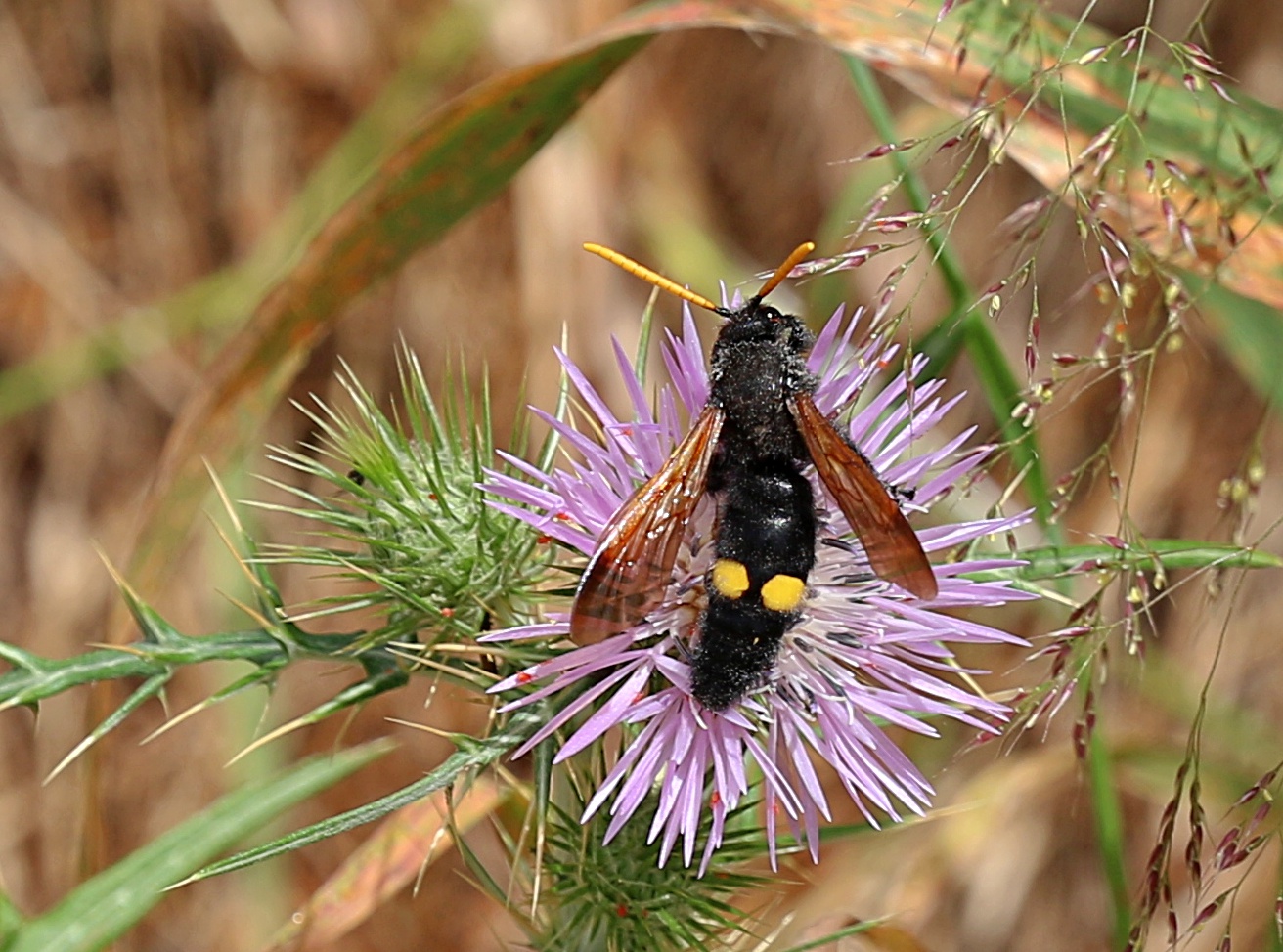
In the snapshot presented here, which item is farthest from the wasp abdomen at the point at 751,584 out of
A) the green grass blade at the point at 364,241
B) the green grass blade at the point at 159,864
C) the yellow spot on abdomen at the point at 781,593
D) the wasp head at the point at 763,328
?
the green grass blade at the point at 364,241

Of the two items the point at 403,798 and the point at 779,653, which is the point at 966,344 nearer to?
the point at 779,653

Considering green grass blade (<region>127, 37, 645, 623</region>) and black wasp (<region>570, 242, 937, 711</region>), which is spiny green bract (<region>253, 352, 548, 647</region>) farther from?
green grass blade (<region>127, 37, 645, 623</region>)

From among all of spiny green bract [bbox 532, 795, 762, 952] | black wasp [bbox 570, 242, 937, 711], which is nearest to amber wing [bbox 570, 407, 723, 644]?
black wasp [bbox 570, 242, 937, 711]

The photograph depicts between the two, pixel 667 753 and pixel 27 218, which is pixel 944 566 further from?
pixel 27 218

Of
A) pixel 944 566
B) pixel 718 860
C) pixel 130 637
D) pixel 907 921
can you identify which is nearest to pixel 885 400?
pixel 944 566

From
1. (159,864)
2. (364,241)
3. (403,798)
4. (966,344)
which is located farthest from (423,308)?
(403,798)

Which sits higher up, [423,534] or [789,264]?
[789,264]
